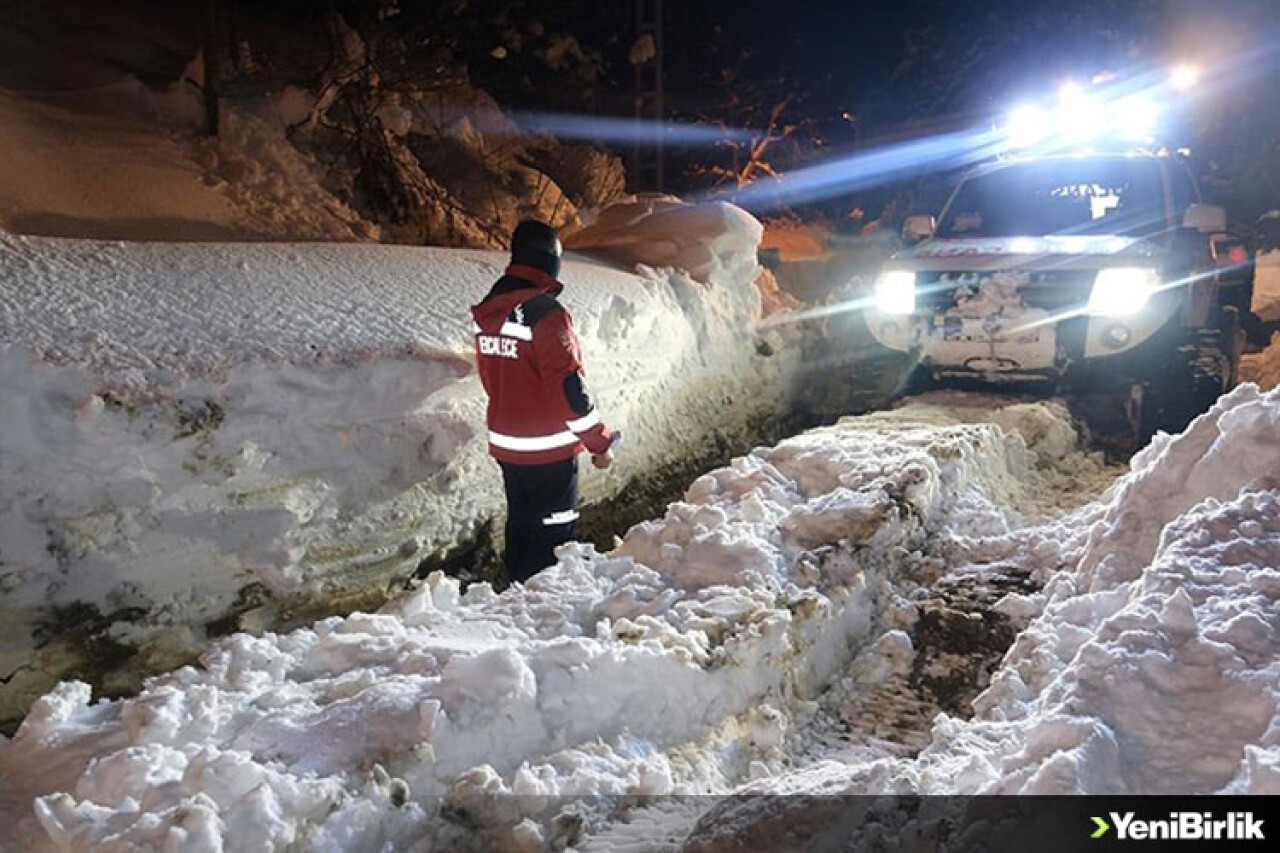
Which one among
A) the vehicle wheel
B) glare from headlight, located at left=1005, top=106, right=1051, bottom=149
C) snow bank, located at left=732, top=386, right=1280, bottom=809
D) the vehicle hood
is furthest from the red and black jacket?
glare from headlight, located at left=1005, top=106, right=1051, bottom=149

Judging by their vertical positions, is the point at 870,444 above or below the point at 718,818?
above

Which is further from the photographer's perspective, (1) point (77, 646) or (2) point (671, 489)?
(2) point (671, 489)

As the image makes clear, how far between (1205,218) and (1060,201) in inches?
43.8

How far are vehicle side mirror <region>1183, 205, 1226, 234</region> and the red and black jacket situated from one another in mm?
4529

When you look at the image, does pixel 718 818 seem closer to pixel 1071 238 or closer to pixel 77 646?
pixel 77 646

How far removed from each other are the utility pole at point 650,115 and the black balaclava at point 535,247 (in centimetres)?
930

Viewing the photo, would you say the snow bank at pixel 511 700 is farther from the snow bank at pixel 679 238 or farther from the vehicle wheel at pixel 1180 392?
the snow bank at pixel 679 238

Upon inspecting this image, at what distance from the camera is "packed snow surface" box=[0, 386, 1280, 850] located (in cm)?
238

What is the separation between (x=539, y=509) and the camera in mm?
Answer: 5059

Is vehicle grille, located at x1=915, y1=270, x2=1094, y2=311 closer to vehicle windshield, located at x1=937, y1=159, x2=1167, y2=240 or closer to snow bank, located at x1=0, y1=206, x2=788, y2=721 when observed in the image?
vehicle windshield, located at x1=937, y1=159, x2=1167, y2=240

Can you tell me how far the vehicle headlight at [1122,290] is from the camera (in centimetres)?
639

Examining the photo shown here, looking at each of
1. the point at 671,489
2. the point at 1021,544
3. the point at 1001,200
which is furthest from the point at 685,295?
the point at 1021,544

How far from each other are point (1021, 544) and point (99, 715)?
365 centimetres

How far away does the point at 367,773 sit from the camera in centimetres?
263
